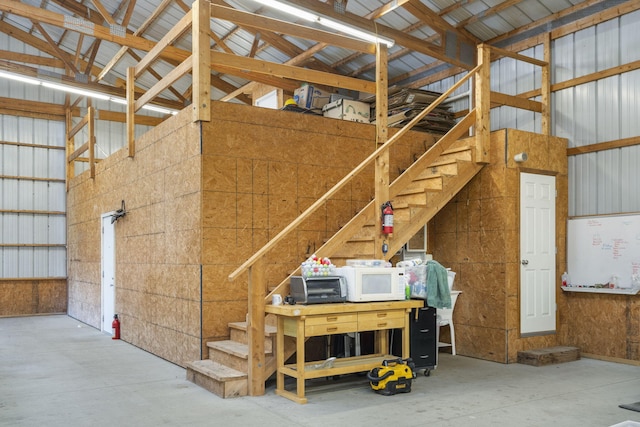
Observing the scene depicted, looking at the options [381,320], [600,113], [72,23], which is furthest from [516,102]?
[72,23]

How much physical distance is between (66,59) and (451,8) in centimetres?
819

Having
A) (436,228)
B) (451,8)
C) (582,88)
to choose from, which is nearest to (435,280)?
(436,228)

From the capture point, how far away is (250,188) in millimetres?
6660

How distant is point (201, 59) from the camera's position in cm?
620

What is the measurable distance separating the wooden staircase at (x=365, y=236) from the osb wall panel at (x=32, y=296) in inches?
347

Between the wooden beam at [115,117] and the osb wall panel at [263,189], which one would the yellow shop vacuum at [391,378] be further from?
the wooden beam at [115,117]

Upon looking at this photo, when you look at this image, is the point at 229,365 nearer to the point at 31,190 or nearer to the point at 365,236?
the point at 365,236

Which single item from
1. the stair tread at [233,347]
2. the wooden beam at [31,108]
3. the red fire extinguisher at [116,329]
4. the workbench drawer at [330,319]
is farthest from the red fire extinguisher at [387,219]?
the wooden beam at [31,108]

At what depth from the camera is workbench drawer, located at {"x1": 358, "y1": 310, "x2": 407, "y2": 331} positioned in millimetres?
5492

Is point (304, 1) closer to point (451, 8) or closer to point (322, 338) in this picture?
point (451, 8)

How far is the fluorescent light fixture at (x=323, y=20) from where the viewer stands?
21.7 feet

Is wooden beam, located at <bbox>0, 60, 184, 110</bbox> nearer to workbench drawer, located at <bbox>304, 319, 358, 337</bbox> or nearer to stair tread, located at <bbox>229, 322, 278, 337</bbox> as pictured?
stair tread, located at <bbox>229, 322, 278, 337</bbox>

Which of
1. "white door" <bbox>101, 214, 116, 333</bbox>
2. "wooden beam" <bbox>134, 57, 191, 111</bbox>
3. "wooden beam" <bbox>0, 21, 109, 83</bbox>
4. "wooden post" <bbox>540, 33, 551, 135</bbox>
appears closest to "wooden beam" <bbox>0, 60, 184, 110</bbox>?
"white door" <bbox>101, 214, 116, 333</bbox>

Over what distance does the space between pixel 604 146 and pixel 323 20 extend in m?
4.03
